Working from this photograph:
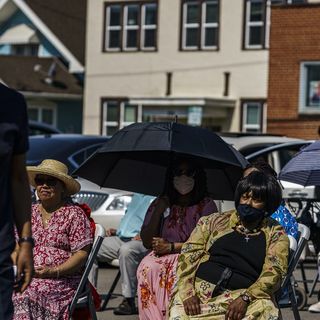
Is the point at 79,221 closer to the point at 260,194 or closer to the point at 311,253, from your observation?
the point at 260,194

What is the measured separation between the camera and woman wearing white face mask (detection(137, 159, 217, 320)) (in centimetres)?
813

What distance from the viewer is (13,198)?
5055mm

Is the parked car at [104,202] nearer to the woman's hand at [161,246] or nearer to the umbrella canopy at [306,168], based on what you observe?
the umbrella canopy at [306,168]

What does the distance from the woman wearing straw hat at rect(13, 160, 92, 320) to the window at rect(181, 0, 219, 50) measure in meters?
31.3

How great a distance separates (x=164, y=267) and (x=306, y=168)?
251cm

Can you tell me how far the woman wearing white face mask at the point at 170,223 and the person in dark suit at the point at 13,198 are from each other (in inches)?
124

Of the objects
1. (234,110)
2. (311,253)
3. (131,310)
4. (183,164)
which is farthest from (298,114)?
(183,164)

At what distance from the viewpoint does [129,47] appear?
41.2 metres

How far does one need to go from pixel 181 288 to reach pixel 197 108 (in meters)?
31.1

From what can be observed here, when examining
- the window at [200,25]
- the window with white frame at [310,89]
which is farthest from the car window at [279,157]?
the window at [200,25]

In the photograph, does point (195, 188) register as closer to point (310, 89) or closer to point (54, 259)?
point (54, 259)

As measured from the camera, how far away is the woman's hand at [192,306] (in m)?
6.88

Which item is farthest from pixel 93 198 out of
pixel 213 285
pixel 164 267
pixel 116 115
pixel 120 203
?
pixel 116 115

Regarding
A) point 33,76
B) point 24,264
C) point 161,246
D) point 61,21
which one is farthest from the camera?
point 61,21
